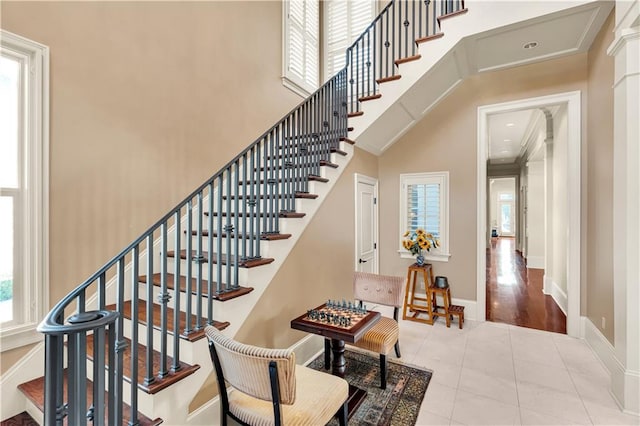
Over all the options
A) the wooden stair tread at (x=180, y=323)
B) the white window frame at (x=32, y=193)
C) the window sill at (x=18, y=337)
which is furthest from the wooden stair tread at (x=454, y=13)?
the window sill at (x=18, y=337)

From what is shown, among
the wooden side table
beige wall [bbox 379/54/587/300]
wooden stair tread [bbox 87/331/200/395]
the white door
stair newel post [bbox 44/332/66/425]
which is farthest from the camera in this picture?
Result: the white door

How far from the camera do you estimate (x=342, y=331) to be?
2189 millimetres

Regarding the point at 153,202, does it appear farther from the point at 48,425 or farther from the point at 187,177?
the point at 48,425

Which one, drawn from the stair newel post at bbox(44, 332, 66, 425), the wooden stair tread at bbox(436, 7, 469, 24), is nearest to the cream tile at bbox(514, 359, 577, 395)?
the stair newel post at bbox(44, 332, 66, 425)

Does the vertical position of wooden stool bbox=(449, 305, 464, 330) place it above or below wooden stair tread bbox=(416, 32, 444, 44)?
below

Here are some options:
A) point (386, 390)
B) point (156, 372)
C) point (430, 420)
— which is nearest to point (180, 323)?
point (156, 372)

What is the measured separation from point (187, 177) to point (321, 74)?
3.59 metres

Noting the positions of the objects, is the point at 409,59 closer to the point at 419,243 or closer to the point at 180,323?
the point at 419,243

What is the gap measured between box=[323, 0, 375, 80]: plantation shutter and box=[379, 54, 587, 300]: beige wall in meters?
2.09

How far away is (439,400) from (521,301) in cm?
359

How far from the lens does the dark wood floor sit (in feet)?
13.6

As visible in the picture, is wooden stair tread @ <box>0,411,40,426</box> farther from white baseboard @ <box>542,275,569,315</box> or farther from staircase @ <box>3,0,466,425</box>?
white baseboard @ <box>542,275,569,315</box>

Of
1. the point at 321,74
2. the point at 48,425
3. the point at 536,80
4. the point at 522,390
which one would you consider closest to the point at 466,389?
the point at 522,390

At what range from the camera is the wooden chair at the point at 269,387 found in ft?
4.61
